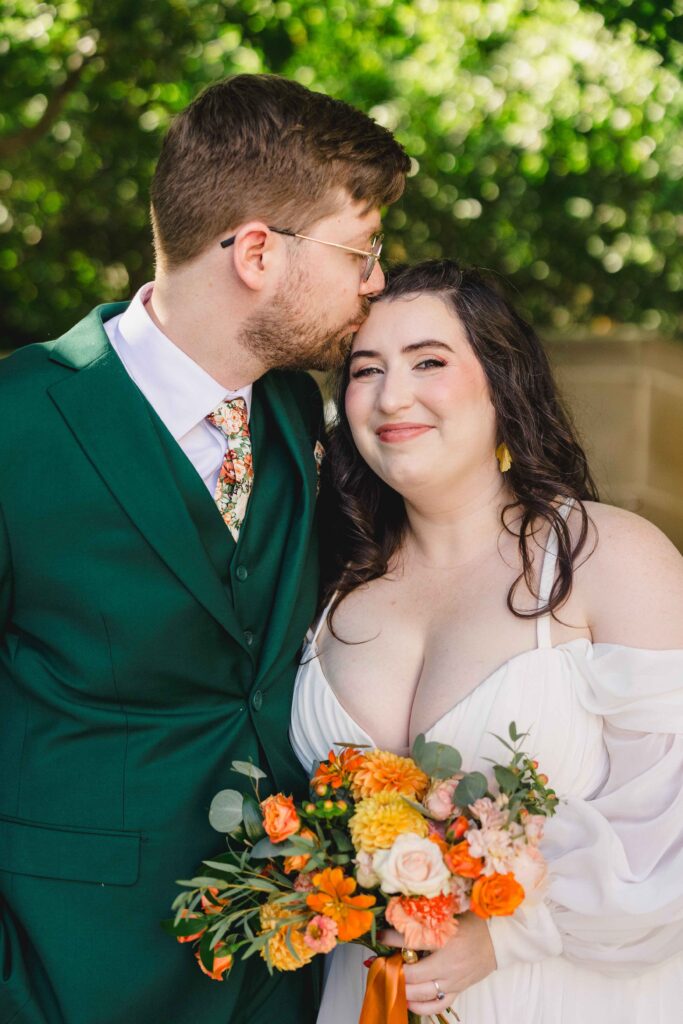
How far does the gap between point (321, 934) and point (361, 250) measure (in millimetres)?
1620

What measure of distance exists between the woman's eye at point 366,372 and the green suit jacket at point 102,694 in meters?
0.60

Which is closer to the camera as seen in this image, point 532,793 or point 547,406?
point 532,793

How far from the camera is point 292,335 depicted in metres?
2.85

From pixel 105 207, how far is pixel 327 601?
525 cm

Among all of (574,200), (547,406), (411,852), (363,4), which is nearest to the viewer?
(411,852)

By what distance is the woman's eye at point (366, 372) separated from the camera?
298 centimetres

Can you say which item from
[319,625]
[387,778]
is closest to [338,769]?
[387,778]

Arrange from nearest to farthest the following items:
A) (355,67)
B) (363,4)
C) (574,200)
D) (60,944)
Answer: (60,944)
(363,4)
(355,67)
(574,200)

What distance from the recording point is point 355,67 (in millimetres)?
5953

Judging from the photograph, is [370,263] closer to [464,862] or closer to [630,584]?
[630,584]

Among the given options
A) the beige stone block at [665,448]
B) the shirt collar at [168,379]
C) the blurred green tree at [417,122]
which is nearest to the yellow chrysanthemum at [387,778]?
the shirt collar at [168,379]

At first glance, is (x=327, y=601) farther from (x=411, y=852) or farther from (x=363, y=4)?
(x=363, y=4)

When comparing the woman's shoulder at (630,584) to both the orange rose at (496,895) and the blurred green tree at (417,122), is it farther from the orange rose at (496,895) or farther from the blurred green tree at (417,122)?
the blurred green tree at (417,122)

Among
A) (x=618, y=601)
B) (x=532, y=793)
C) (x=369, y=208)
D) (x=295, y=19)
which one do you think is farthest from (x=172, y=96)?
(x=532, y=793)
